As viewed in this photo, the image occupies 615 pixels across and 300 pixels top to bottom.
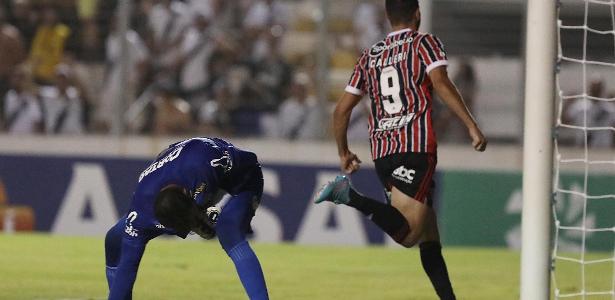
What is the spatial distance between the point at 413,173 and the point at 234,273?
3628 mm

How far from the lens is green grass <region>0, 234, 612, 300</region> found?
9.11 metres

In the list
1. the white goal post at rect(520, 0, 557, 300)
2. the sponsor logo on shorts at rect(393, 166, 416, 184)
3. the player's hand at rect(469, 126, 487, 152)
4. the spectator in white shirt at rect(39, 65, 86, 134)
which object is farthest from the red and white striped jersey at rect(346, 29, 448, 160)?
the spectator in white shirt at rect(39, 65, 86, 134)

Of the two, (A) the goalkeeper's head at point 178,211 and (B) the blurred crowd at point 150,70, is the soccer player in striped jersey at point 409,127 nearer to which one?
(A) the goalkeeper's head at point 178,211

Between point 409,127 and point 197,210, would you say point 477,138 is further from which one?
point 197,210

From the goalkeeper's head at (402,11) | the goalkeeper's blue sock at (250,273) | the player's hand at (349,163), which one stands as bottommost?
the goalkeeper's blue sock at (250,273)

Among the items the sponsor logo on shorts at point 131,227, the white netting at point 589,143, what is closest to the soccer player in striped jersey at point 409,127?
the sponsor logo on shorts at point 131,227

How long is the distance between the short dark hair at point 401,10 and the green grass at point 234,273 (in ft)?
7.97

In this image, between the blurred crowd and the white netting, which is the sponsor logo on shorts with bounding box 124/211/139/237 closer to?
the white netting

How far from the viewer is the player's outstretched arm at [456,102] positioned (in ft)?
22.3

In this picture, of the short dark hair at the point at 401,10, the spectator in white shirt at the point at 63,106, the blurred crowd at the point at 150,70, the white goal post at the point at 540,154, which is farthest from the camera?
the spectator in white shirt at the point at 63,106

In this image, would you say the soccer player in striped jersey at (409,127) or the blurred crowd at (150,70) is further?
the blurred crowd at (150,70)

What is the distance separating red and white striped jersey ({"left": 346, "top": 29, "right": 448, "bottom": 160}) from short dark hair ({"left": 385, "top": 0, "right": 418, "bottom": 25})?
7 centimetres

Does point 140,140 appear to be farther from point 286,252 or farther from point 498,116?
point 498,116

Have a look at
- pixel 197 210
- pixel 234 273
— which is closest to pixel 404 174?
pixel 197 210
